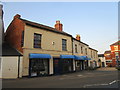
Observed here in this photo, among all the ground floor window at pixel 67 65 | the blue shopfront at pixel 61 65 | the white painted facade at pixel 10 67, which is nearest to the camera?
the white painted facade at pixel 10 67

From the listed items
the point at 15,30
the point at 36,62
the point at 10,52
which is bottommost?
the point at 36,62

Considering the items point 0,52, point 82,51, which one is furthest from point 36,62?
point 82,51

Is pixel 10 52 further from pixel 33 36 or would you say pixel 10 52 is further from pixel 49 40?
pixel 49 40

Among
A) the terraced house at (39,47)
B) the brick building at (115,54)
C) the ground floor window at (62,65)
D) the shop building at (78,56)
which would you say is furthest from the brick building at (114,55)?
the terraced house at (39,47)

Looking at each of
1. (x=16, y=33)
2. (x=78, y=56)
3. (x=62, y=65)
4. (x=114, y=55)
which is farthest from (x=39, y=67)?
(x=114, y=55)

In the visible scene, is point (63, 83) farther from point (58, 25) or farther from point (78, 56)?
point (58, 25)

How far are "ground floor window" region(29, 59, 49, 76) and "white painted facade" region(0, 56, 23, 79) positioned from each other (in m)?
1.74

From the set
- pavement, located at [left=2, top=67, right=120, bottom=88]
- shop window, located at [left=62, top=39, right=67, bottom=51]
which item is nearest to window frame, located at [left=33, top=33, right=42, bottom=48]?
pavement, located at [left=2, top=67, right=120, bottom=88]

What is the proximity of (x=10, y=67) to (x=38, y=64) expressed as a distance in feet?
12.1

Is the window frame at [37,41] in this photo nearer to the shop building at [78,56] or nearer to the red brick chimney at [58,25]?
the red brick chimney at [58,25]

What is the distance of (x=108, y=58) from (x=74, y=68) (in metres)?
35.6

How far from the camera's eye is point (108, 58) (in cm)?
5122

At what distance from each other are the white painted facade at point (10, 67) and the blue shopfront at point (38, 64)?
1.59m

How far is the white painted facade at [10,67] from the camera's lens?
1319 centimetres
